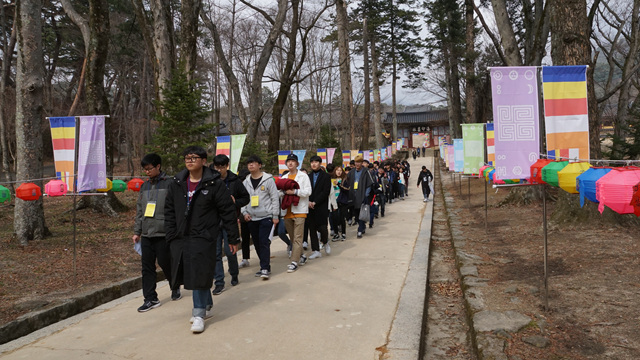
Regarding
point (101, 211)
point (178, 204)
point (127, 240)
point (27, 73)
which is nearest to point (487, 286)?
point (178, 204)

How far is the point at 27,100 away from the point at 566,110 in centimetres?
877

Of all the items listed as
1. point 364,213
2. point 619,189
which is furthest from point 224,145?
point 619,189

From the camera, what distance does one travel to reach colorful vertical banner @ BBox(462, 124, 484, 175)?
10.7 m

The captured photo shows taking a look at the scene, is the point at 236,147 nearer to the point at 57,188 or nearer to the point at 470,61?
the point at 57,188

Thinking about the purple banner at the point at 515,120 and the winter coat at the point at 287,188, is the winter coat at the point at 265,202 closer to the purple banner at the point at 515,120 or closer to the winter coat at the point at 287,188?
the winter coat at the point at 287,188

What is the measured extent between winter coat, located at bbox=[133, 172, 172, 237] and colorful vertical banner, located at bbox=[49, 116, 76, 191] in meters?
2.21

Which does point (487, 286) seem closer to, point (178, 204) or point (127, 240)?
point (178, 204)

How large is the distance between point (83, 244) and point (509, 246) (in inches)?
318

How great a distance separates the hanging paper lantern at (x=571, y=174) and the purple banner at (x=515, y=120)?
1.31 meters

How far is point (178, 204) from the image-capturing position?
14.1 ft

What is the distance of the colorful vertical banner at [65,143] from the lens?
6.51m

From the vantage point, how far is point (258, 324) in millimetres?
4273

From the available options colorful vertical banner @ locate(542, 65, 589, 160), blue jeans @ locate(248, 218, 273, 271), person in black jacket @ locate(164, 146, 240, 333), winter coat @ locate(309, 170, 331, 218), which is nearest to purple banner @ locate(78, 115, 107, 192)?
blue jeans @ locate(248, 218, 273, 271)

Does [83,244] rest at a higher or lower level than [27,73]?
lower
